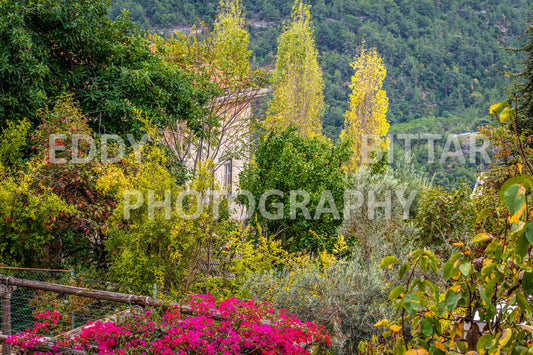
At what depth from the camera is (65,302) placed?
610 centimetres

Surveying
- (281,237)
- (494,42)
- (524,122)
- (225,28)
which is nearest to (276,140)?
(281,237)

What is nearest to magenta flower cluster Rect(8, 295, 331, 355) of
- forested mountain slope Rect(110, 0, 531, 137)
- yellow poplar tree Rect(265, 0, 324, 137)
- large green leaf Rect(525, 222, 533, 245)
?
large green leaf Rect(525, 222, 533, 245)

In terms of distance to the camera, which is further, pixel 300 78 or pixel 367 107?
pixel 300 78

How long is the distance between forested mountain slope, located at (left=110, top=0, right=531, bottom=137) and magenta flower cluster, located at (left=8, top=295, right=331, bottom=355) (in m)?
26.3

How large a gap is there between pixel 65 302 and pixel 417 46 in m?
38.2

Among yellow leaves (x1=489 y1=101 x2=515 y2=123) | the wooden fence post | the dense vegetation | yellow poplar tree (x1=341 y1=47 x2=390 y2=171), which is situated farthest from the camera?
yellow poplar tree (x1=341 y1=47 x2=390 y2=171)

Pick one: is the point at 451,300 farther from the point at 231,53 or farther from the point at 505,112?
the point at 231,53

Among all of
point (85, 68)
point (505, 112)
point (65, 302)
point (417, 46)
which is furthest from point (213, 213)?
point (417, 46)

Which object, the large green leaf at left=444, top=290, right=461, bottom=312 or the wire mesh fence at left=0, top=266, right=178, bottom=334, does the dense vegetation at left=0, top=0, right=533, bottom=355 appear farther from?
the wire mesh fence at left=0, top=266, right=178, bottom=334

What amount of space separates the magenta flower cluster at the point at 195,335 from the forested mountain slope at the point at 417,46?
26.3 m

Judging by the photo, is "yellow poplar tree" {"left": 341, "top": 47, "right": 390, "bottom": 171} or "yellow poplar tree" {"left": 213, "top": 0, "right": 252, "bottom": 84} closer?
"yellow poplar tree" {"left": 213, "top": 0, "right": 252, "bottom": 84}

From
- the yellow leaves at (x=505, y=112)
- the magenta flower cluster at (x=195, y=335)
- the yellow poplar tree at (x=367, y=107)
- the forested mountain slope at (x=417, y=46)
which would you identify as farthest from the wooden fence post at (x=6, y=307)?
the forested mountain slope at (x=417, y=46)

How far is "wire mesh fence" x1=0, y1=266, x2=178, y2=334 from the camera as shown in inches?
249

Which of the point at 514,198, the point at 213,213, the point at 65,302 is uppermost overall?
the point at 514,198
